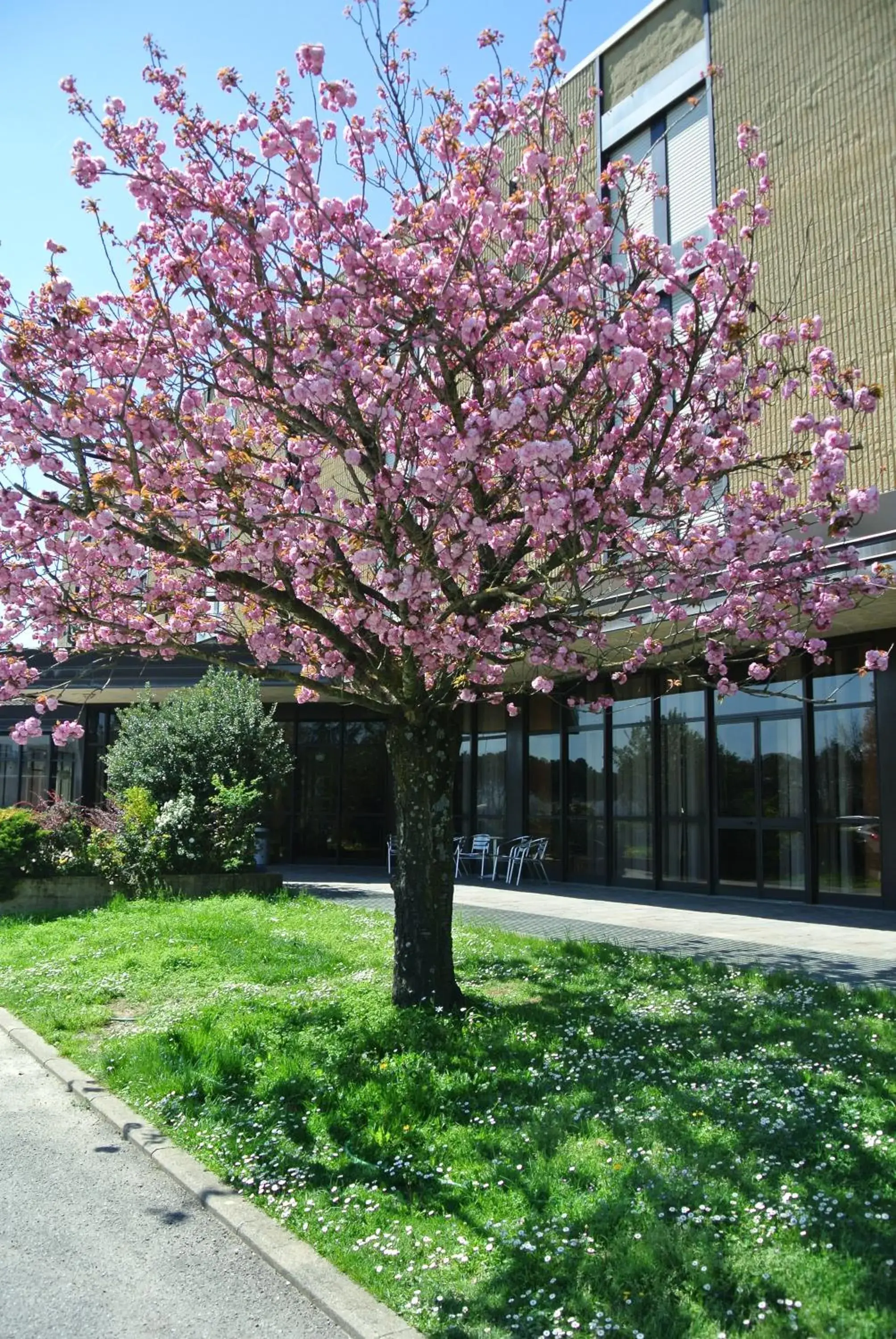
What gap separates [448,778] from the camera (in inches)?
309

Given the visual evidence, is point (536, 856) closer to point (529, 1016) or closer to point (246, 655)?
point (246, 655)

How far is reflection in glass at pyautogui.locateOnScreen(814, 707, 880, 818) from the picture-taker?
13.4 metres

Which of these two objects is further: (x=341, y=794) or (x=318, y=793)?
(x=318, y=793)

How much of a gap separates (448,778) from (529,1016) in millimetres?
1739

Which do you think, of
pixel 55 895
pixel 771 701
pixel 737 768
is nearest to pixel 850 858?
pixel 737 768

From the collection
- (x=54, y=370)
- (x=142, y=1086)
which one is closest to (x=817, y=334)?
(x=54, y=370)

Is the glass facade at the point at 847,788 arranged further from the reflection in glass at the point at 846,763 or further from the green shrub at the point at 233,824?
the green shrub at the point at 233,824

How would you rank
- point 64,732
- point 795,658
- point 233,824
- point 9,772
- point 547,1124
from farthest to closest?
point 9,772 → point 233,824 → point 795,658 → point 64,732 → point 547,1124

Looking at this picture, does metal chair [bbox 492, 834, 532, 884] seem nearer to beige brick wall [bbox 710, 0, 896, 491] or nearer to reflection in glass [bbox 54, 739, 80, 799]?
beige brick wall [bbox 710, 0, 896, 491]

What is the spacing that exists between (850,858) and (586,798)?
5380mm

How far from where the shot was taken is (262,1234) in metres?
4.25

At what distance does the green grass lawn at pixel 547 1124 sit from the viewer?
Result: 11.9ft

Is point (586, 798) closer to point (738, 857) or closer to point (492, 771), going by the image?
point (492, 771)

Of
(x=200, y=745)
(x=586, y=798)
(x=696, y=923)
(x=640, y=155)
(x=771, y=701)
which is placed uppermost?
(x=640, y=155)
